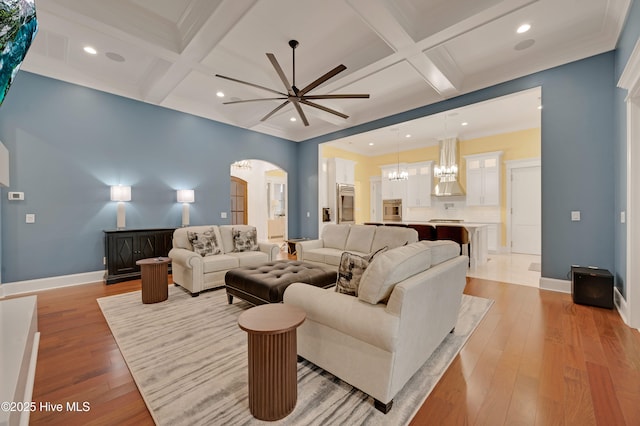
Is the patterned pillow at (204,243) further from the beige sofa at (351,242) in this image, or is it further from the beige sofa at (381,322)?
the beige sofa at (381,322)

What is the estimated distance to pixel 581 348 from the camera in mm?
2279

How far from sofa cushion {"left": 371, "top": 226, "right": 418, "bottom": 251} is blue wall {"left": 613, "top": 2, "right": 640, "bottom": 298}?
2.21m

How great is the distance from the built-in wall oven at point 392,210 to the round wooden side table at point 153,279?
717 cm

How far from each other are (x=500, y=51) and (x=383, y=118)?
7.79 ft

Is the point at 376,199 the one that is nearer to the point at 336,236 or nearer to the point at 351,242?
the point at 336,236

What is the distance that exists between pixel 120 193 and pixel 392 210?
24.2ft

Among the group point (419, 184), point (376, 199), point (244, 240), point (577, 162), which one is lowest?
point (244, 240)

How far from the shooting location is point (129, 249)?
445 cm

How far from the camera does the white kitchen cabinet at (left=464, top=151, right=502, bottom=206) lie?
7.09m

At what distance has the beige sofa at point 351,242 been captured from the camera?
404cm

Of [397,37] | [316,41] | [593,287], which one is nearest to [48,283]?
[316,41]

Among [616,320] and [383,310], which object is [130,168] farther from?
[616,320]

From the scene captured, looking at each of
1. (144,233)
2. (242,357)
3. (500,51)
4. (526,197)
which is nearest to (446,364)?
(242,357)

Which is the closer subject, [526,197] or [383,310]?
[383,310]
